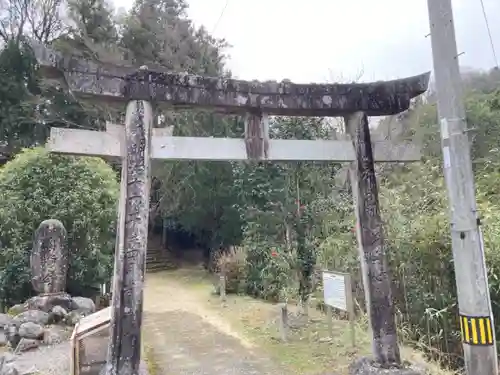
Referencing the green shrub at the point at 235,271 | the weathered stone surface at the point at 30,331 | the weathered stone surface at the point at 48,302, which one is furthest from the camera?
the green shrub at the point at 235,271

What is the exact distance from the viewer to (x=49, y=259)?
8453 millimetres

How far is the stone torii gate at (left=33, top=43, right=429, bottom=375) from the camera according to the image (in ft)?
14.2

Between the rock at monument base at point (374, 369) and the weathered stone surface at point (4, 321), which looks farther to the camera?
the weathered stone surface at point (4, 321)

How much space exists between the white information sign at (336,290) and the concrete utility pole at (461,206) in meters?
2.27

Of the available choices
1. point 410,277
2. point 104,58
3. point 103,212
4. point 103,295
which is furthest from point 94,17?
point 410,277

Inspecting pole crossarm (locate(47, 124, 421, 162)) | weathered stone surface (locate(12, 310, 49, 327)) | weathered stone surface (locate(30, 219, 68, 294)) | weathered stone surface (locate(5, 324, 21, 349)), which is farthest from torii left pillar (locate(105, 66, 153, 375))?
weathered stone surface (locate(30, 219, 68, 294))

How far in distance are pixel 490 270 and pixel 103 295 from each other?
8.47 meters

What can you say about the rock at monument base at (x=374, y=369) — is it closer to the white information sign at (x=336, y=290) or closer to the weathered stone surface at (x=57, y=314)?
the white information sign at (x=336, y=290)

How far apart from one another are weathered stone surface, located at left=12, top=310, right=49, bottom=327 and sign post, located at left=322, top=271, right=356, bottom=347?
5.10m

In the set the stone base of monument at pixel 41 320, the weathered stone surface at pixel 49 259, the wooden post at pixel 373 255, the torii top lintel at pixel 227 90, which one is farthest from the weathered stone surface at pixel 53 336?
the wooden post at pixel 373 255

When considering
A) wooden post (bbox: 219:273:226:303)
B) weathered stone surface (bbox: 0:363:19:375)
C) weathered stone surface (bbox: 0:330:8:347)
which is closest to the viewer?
weathered stone surface (bbox: 0:363:19:375)

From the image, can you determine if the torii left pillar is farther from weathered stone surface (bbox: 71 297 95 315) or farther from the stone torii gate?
weathered stone surface (bbox: 71 297 95 315)

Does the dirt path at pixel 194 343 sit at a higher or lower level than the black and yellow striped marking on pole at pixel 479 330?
lower

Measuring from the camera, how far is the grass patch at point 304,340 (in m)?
5.82
